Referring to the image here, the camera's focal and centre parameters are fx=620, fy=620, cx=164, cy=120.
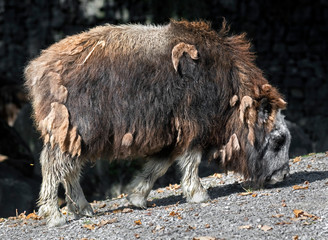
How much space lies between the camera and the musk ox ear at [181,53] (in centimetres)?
689

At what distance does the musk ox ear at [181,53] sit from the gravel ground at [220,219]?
1572 mm

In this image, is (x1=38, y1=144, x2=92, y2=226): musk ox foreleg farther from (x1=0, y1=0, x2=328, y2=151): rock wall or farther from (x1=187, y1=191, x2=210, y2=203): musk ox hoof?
(x1=0, y1=0, x2=328, y2=151): rock wall

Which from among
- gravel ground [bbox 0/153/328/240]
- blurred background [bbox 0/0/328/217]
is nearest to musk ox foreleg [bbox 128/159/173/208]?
gravel ground [bbox 0/153/328/240]

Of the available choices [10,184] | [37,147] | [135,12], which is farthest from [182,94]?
[135,12]

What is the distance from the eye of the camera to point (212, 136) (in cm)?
726

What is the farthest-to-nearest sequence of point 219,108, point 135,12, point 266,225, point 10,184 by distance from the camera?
point 135,12 → point 10,184 → point 219,108 → point 266,225

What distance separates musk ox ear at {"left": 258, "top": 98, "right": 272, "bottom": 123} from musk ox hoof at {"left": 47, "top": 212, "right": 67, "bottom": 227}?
8.50 feet

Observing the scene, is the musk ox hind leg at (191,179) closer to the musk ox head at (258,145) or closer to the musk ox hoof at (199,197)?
the musk ox hoof at (199,197)

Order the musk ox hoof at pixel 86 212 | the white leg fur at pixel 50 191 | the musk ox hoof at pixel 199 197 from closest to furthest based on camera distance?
the white leg fur at pixel 50 191, the musk ox hoof at pixel 86 212, the musk ox hoof at pixel 199 197

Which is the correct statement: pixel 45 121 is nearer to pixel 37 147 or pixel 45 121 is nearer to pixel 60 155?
pixel 60 155

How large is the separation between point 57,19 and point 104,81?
295 inches

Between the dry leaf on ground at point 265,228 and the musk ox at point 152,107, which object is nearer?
the dry leaf on ground at point 265,228

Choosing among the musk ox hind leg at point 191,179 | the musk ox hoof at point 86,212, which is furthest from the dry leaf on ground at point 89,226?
the musk ox hind leg at point 191,179

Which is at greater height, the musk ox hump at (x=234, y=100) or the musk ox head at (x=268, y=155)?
the musk ox hump at (x=234, y=100)
